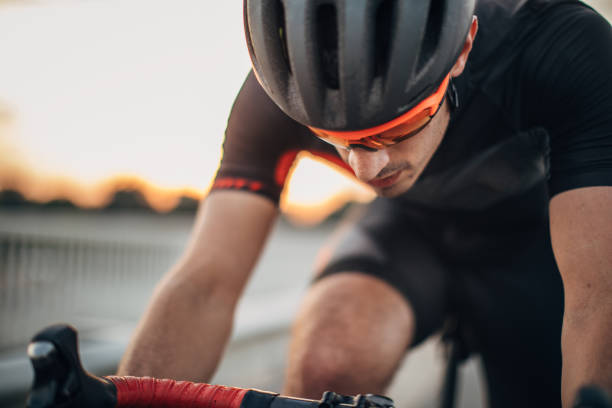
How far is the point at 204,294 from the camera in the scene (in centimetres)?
122

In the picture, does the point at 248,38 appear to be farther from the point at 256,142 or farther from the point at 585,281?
the point at 585,281

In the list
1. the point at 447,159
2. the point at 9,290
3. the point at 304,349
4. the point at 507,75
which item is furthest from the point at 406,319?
the point at 9,290

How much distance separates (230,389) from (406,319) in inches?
37.5

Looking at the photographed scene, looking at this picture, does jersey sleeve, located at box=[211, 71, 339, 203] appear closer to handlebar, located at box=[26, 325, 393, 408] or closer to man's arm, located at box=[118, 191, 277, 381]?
man's arm, located at box=[118, 191, 277, 381]

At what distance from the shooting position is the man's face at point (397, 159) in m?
0.98

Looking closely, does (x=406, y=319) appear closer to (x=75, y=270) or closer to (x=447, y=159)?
(x=447, y=159)

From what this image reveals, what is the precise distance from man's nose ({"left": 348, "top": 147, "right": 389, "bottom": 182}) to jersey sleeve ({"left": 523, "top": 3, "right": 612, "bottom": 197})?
1.34ft

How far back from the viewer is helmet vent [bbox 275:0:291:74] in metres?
0.97

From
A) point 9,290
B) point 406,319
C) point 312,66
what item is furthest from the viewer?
point 9,290

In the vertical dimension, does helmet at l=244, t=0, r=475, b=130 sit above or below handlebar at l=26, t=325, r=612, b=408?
above

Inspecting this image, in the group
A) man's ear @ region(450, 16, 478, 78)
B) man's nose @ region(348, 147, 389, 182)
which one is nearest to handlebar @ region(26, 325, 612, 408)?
man's nose @ region(348, 147, 389, 182)

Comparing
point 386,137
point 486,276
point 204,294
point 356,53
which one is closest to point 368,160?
point 386,137

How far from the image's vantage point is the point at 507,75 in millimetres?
1167

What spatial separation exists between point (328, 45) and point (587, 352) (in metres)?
0.76
